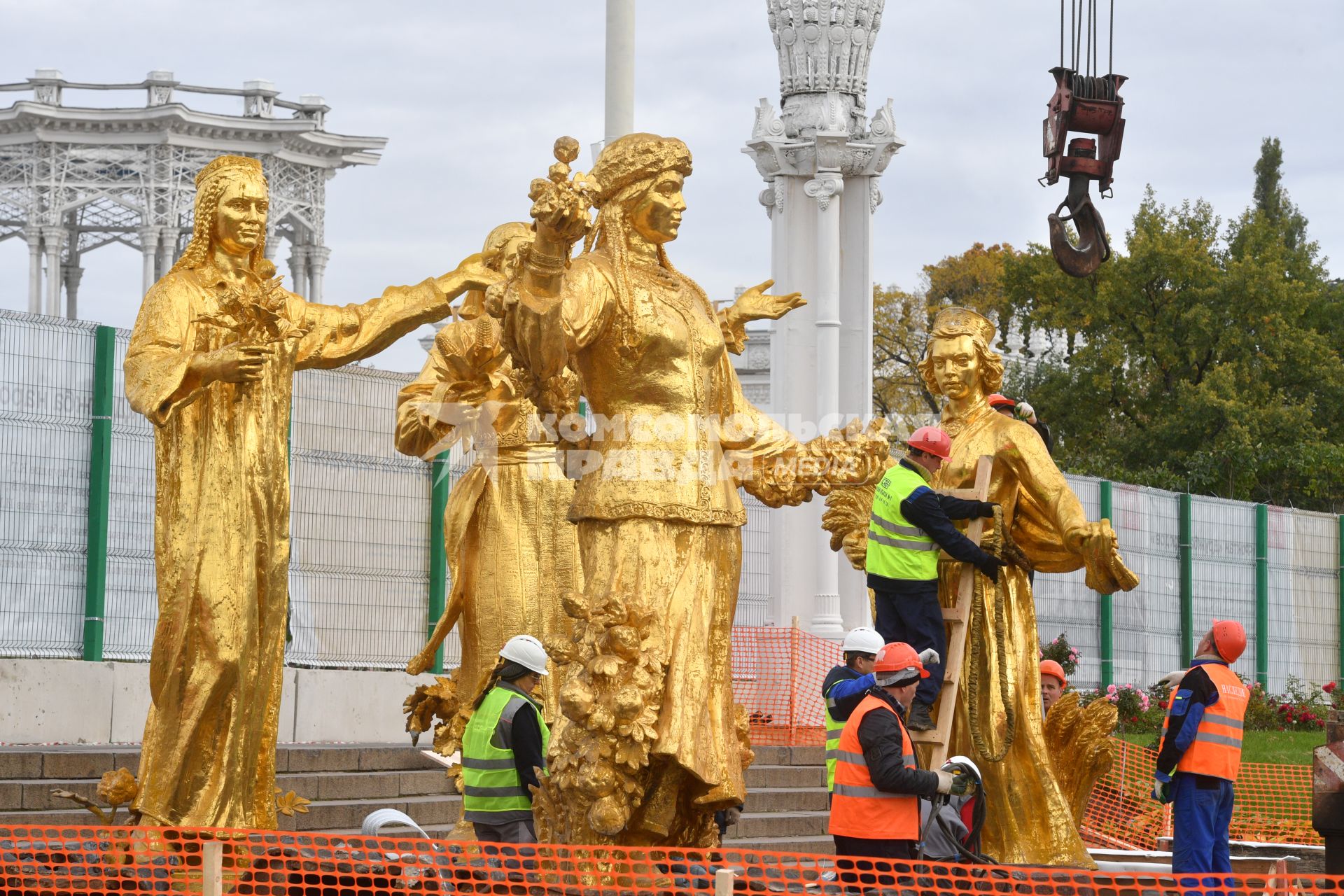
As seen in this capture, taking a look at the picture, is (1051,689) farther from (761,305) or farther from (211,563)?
(211,563)

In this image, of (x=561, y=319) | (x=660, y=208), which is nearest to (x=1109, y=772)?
(x=660, y=208)

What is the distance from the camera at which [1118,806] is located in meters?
15.3

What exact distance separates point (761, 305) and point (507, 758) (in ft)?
6.29

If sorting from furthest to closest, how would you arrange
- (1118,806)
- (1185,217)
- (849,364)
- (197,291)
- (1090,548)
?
(1185,217)
(849,364)
(1118,806)
(1090,548)
(197,291)

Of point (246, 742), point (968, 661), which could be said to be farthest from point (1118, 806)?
point (246, 742)

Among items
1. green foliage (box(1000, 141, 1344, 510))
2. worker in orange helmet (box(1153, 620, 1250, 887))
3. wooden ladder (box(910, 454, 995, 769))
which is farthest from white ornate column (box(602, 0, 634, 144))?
green foliage (box(1000, 141, 1344, 510))

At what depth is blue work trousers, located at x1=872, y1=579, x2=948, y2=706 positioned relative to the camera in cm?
902

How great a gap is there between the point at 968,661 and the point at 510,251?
108 inches

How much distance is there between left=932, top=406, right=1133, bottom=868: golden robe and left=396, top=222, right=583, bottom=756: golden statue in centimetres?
180

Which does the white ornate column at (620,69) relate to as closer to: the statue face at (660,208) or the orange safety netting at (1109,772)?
the statue face at (660,208)

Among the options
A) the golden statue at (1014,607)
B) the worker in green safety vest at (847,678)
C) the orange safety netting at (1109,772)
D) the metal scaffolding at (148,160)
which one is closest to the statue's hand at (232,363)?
the worker in green safety vest at (847,678)

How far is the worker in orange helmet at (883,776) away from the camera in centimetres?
732

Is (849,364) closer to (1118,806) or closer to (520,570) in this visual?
(1118,806)

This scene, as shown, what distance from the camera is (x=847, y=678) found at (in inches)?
332
